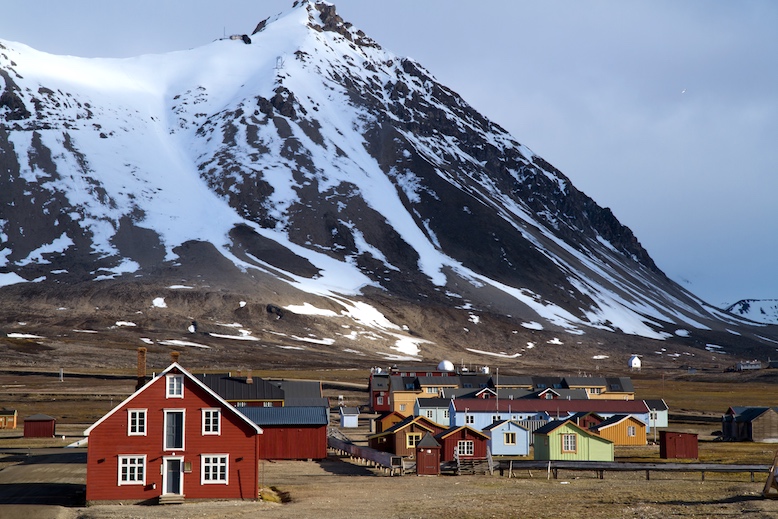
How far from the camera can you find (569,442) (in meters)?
65.8

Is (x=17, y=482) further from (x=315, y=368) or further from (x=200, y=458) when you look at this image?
(x=315, y=368)

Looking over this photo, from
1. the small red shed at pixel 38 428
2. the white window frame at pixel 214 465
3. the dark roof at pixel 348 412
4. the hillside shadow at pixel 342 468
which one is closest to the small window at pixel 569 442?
the hillside shadow at pixel 342 468

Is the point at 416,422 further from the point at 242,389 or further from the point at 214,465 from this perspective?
the point at 214,465

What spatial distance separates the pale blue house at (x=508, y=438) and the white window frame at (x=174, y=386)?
32.2 m

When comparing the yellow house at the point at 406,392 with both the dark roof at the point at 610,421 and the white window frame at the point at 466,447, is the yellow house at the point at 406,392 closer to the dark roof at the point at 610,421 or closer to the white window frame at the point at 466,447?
the dark roof at the point at 610,421

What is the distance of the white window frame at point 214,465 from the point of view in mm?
45688

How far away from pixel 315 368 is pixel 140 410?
137667mm

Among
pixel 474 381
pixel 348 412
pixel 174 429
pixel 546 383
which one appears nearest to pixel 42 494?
pixel 174 429

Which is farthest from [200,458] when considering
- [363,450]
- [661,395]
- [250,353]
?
[250,353]

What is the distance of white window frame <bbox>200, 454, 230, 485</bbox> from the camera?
45688 millimetres

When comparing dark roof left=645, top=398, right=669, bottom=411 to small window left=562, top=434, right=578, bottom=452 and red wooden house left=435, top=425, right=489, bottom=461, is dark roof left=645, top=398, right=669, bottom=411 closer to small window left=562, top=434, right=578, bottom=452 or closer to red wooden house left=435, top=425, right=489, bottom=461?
small window left=562, top=434, right=578, bottom=452

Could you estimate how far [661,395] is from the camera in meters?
142

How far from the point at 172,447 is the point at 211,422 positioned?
2.06 metres

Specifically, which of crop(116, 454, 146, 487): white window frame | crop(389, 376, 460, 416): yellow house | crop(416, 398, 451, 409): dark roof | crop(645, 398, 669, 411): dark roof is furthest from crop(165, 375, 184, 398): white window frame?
crop(389, 376, 460, 416): yellow house
